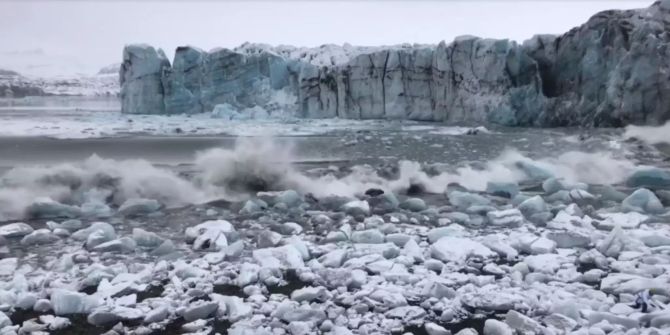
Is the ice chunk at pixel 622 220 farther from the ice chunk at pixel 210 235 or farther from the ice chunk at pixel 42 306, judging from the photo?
the ice chunk at pixel 42 306

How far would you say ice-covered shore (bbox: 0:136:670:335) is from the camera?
2.61 meters

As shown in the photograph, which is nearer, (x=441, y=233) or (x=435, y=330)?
(x=435, y=330)

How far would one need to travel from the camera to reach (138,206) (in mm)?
5031

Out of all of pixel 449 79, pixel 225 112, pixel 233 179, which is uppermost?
pixel 449 79

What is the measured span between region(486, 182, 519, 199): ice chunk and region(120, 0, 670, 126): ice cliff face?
11.4 m

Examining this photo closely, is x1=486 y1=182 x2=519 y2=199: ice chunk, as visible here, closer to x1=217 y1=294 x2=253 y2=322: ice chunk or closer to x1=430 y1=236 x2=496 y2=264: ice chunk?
x1=430 y1=236 x2=496 y2=264: ice chunk

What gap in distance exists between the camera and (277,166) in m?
6.68

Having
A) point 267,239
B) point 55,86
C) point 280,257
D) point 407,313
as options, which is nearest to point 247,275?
point 280,257

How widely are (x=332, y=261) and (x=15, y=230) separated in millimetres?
2638

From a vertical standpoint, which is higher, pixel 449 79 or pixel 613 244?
pixel 449 79

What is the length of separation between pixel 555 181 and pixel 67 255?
4.89 meters

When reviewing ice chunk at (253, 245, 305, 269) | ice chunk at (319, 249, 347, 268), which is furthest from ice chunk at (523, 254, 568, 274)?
ice chunk at (253, 245, 305, 269)

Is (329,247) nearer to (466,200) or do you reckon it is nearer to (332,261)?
(332,261)

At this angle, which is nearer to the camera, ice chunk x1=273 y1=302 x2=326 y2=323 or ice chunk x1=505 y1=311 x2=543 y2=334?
ice chunk x1=505 y1=311 x2=543 y2=334
